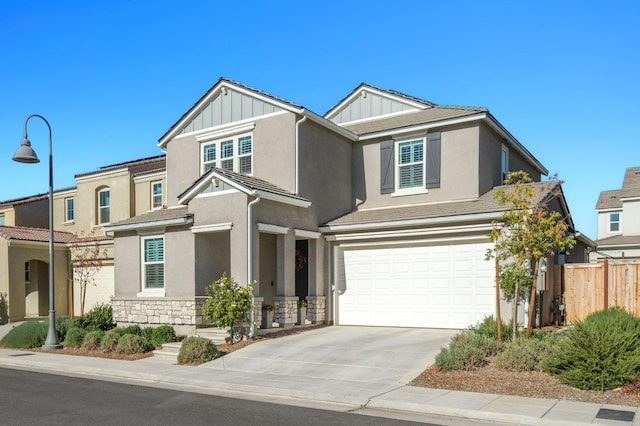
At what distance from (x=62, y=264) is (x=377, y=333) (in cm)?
1692

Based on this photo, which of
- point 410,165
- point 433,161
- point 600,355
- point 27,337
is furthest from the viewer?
point 410,165

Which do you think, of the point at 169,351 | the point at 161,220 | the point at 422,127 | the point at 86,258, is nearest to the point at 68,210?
the point at 86,258

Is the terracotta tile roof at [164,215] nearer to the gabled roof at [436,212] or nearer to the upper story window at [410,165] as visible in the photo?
the gabled roof at [436,212]

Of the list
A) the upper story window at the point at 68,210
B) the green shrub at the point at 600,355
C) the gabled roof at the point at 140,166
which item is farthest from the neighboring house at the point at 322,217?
the upper story window at the point at 68,210

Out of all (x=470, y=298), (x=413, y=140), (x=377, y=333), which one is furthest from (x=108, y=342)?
(x=413, y=140)

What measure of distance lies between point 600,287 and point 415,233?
530 centimetres

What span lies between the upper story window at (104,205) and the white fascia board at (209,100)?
26.0 feet

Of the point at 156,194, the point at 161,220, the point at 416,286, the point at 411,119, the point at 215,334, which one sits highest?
the point at 411,119

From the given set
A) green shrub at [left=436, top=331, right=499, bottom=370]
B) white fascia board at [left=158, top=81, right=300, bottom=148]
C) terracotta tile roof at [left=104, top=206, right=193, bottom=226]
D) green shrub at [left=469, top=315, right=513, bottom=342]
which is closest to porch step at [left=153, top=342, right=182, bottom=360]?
terracotta tile roof at [left=104, top=206, right=193, bottom=226]

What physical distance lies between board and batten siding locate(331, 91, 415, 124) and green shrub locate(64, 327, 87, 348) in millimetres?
12279

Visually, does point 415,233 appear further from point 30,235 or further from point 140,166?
point 30,235

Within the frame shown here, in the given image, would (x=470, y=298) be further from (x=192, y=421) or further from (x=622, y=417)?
(x=192, y=421)

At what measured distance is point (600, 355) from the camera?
9.62 meters

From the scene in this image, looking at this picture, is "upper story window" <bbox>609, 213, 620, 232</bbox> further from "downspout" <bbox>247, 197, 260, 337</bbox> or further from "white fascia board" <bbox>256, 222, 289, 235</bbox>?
"downspout" <bbox>247, 197, 260, 337</bbox>
